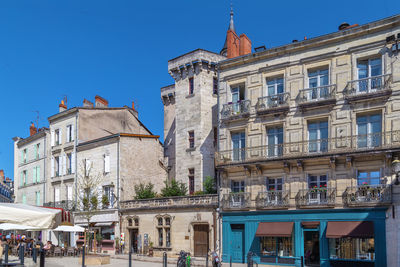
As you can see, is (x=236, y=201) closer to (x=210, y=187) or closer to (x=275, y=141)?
(x=210, y=187)

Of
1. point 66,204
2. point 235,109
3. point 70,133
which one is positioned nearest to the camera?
point 235,109

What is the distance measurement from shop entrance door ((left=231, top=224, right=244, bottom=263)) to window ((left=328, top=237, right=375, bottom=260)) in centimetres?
498

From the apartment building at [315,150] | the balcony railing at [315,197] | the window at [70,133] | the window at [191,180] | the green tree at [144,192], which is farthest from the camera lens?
the window at [70,133]

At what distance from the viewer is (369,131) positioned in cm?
2233

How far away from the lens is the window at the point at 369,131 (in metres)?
21.8

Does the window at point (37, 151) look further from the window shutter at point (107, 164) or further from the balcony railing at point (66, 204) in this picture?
the window shutter at point (107, 164)

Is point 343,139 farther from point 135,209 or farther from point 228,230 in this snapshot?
point 135,209

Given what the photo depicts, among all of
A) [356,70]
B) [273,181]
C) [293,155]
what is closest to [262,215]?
[273,181]

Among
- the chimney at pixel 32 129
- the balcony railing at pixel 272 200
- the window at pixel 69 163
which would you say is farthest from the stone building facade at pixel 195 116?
the chimney at pixel 32 129

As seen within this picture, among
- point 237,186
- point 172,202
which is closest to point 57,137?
point 172,202

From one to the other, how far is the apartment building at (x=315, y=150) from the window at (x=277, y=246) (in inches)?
2.0

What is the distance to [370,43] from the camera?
2267cm

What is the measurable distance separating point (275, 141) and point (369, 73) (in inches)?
232

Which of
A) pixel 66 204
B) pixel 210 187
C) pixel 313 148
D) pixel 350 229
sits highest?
pixel 313 148
